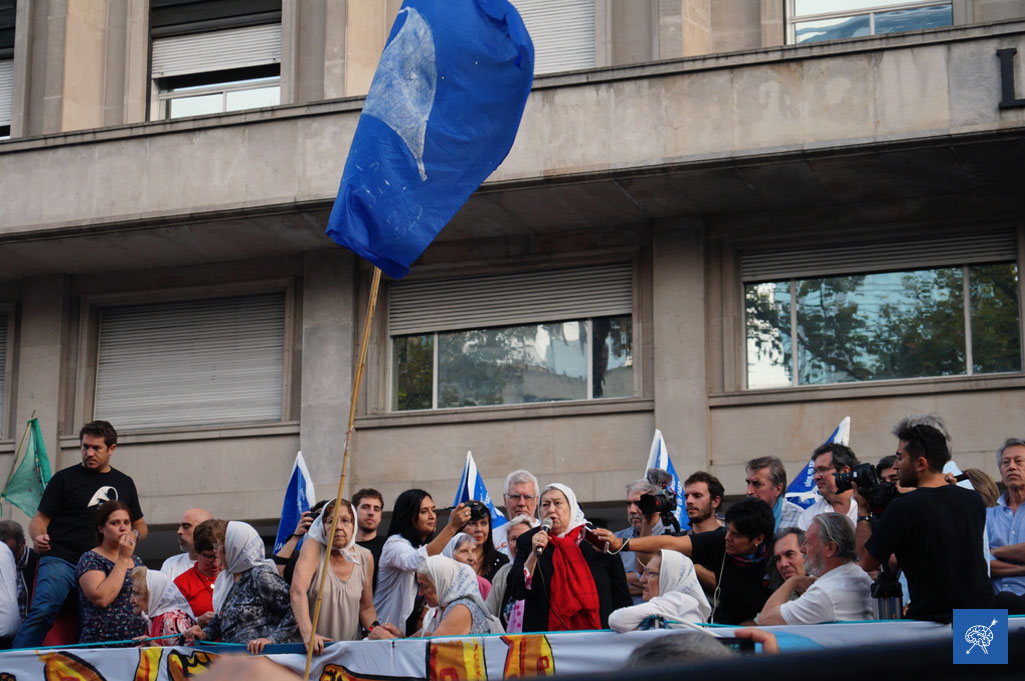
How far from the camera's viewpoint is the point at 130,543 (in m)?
8.84

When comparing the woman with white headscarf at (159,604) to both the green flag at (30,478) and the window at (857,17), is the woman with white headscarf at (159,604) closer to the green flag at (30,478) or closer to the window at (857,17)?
the green flag at (30,478)

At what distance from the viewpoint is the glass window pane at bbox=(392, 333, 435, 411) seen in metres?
17.2

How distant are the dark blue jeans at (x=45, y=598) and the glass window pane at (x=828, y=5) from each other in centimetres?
1101

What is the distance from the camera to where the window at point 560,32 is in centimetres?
1747

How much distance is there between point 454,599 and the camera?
7.58 m

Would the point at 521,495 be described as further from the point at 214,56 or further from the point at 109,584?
the point at 214,56

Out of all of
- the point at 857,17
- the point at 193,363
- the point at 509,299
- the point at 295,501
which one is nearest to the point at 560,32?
the point at 509,299

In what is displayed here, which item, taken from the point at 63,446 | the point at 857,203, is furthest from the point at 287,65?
the point at 857,203

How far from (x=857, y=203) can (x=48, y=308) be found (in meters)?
10.3

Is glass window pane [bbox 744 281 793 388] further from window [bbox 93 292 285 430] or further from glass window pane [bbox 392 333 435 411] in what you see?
window [bbox 93 292 285 430]

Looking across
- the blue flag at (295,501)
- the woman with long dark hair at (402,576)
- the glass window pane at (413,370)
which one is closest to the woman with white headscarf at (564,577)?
the woman with long dark hair at (402,576)

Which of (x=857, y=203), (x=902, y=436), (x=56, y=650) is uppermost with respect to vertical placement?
(x=857, y=203)

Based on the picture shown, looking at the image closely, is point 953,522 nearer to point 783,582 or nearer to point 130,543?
point 783,582

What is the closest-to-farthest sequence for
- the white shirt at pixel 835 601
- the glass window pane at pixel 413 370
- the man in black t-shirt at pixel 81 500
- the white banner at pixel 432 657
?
the white banner at pixel 432 657, the white shirt at pixel 835 601, the man in black t-shirt at pixel 81 500, the glass window pane at pixel 413 370
